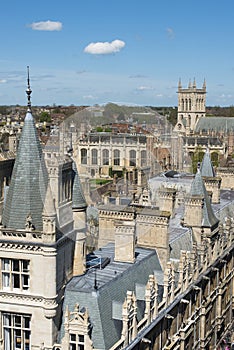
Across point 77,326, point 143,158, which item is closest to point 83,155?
point 143,158

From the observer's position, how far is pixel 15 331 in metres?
26.7

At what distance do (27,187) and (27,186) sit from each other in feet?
0.16

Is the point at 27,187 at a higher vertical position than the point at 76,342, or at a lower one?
higher

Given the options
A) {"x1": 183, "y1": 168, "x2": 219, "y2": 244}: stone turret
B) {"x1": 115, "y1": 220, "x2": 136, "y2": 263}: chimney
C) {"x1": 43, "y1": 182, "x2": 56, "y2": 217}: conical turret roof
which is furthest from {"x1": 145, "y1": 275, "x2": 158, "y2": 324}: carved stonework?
{"x1": 183, "y1": 168, "x2": 219, "y2": 244}: stone turret

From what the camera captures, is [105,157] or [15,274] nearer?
[15,274]

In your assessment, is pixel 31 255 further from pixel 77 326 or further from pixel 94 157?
pixel 94 157

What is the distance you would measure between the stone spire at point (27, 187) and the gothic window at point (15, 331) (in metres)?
4.53

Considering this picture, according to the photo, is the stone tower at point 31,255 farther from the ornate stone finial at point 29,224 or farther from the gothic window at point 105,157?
the gothic window at point 105,157

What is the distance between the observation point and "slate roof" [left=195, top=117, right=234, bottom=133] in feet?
602

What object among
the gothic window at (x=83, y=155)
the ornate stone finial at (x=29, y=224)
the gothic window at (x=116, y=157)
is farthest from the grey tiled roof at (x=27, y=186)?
the gothic window at (x=116, y=157)

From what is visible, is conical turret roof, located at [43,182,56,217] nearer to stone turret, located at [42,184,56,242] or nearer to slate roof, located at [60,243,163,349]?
stone turret, located at [42,184,56,242]

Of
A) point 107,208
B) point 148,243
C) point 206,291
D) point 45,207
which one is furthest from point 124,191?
point 45,207

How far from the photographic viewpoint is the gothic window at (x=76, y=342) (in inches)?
959

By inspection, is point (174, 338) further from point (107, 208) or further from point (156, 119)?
point (156, 119)
